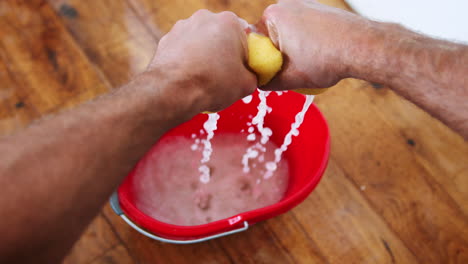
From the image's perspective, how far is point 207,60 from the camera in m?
0.56

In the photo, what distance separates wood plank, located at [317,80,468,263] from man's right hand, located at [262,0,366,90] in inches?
12.8

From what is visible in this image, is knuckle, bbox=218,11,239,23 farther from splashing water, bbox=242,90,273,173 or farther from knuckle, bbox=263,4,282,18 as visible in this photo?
splashing water, bbox=242,90,273,173

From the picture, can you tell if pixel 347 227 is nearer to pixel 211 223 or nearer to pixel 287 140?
pixel 287 140

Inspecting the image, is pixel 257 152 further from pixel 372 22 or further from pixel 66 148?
pixel 66 148

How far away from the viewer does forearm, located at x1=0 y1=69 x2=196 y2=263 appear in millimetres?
352

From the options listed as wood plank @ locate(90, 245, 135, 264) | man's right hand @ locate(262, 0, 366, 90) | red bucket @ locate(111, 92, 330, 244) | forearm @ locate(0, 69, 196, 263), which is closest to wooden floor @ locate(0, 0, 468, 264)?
wood plank @ locate(90, 245, 135, 264)

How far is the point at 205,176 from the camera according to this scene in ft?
3.01

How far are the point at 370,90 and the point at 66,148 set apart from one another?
2.71ft

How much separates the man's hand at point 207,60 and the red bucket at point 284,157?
20 cm

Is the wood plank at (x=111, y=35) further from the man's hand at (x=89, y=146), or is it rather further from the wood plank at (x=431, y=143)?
the wood plank at (x=431, y=143)

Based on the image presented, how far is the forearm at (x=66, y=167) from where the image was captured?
35 cm

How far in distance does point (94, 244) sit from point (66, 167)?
0.50 m

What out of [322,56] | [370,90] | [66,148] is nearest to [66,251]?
[66,148]

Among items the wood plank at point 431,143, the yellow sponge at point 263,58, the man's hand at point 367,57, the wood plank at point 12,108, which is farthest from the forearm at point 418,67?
the wood plank at point 12,108
